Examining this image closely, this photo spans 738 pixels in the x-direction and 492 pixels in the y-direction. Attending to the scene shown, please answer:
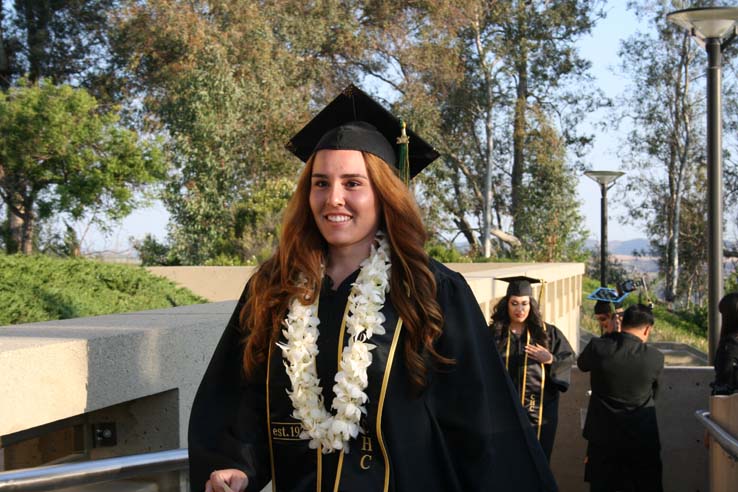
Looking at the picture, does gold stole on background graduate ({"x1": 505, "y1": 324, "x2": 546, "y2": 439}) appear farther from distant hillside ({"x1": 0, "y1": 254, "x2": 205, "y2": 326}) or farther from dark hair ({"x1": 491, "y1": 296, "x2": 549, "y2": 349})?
distant hillside ({"x1": 0, "y1": 254, "x2": 205, "y2": 326})

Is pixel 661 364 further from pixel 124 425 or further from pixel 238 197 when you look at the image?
pixel 238 197

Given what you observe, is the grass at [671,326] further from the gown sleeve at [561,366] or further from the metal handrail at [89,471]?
the metal handrail at [89,471]

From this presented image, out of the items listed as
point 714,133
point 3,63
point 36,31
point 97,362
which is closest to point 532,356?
point 714,133

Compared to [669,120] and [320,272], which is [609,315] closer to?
[320,272]

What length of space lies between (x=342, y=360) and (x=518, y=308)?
4.83 metres

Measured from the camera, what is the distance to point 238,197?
80.2ft

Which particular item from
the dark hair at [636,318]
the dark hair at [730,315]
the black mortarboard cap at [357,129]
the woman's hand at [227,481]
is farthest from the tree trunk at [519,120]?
the woman's hand at [227,481]

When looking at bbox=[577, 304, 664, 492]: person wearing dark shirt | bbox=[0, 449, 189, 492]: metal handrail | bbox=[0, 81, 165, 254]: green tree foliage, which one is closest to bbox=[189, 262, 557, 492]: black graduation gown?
bbox=[0, 449, 189, 492]: metal handrail

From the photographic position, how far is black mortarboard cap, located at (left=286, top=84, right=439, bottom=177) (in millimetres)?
2969

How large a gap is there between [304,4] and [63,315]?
25.6 m

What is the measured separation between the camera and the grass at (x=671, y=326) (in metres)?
23.2

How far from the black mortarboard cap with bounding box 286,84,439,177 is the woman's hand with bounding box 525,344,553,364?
14.2 feet

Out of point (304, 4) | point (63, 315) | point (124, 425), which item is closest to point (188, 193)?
point (304, 4)

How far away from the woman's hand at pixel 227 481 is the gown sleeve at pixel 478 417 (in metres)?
0.55
